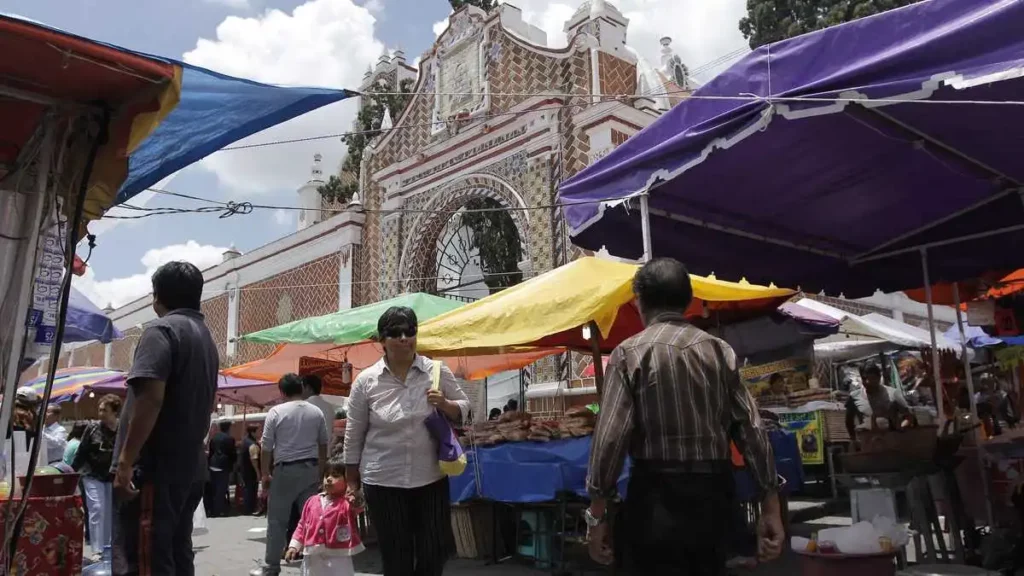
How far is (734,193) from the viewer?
17.4 feet

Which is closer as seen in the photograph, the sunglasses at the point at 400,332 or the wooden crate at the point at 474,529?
the sunglasses at the point at 400,332

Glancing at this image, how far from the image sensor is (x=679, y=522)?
2.34 meters

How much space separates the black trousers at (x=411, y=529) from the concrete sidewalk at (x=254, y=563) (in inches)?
111

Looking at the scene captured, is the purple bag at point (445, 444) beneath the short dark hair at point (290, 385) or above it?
beneath

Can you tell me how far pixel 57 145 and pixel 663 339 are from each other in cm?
241

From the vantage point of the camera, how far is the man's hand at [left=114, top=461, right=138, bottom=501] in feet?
9.50

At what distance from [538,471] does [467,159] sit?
10030 millimetres

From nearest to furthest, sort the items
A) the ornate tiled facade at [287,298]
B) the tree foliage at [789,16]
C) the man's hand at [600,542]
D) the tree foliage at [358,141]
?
the man's hand at [600,542]
the tree foliage at [789,16]
the ornate tiled facade at [287,298]
the tree foliage at [358,141]

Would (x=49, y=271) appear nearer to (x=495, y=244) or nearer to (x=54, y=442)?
(x=54, y=442)

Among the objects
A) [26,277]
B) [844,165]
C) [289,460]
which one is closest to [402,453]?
[26,277]

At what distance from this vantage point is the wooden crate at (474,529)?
6.79 meters

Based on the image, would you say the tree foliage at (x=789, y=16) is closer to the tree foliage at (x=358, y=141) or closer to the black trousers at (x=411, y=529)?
the tree foliage at (x=358, y=141)

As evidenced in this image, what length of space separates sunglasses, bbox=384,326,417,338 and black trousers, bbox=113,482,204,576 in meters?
1.08

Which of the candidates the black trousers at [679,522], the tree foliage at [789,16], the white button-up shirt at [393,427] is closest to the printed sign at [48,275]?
the white button-up shirt at [393,427]
